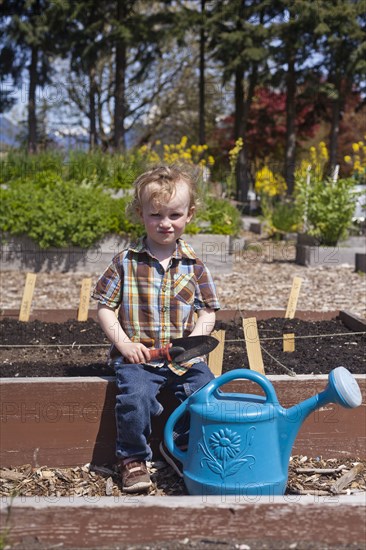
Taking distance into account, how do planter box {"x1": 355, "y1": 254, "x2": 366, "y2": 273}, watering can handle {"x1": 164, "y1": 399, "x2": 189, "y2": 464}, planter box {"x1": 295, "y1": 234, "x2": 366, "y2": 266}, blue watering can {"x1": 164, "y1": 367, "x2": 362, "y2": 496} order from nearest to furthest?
blue watering can {"x1": 164, "y1": 367, "x2": 362, "y2": 496}, watering can handle {"x1": 164, "y1": 399, "x2": 189, "y2": 464}, planter box {"x1": 355, "y1": 254, "x2": 366, "y2": 273}, planter box {"x1": 295, "y1": 234, "x2": 366, "y2": 266}

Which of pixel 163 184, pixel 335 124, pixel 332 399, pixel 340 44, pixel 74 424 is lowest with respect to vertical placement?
pixel 74 424

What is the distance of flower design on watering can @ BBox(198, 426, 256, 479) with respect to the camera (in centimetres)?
213

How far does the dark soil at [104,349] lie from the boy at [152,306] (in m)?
0.46

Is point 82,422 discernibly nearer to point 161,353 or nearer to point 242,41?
point 161,353

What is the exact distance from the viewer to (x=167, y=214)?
2629 millimetres

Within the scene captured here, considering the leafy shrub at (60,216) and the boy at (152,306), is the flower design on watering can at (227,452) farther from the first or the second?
the leafy shrub at (60,216)

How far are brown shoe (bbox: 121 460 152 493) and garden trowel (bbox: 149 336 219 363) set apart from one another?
1.30ft

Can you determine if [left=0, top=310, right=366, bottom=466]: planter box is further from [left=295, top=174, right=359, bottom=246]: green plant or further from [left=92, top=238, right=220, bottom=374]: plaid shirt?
[left=295, top=174, right=359, bottom=246]: green plant

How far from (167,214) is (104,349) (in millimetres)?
1408

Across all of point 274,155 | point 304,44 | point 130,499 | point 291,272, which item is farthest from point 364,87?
point 130,499

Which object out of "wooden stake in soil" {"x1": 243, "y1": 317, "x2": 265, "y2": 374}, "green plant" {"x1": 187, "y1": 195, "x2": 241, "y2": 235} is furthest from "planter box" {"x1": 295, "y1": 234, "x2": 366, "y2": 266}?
"wooden stake in soil" {"x1": 243, "y1": 317, "x2": 265, "y2": 374}

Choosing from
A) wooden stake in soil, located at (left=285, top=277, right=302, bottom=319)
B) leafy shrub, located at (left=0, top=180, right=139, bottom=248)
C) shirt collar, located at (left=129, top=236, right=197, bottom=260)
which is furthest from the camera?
leafy shrub, located at (left=0, top=180, right=139, bottom=248)

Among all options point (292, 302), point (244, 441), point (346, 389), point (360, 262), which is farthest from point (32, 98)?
point (346, 389)

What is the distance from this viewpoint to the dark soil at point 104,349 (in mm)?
3230
